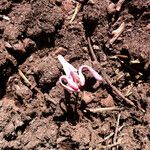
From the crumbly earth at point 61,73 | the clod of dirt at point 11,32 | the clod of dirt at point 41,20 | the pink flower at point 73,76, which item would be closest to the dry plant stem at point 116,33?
the crumbly earth at point 61,73

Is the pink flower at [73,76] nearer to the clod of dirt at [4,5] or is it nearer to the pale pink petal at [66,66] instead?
the pale pink petal at [66,66]

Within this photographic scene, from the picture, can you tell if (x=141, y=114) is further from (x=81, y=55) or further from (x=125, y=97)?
(x=81, y=55)

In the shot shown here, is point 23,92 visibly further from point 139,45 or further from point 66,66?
point 139,45

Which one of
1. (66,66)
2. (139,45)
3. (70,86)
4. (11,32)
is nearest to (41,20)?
(11,32)

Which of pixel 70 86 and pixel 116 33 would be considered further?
pixel 116 33

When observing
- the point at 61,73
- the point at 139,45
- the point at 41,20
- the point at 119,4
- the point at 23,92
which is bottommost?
the point at 23,92

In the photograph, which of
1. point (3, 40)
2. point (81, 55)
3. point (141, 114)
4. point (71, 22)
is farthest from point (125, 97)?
point (3, 40)

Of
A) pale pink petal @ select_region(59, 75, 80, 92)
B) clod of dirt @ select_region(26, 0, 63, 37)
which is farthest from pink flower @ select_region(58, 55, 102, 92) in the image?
clod of dirt @ select_region(26, 0, 63, 37)
